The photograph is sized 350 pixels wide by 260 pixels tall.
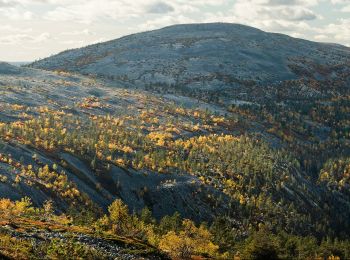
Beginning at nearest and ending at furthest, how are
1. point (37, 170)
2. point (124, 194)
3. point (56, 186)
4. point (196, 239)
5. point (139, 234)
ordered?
1. point (139, 234)
2. point (196, 239)
3. point (56, 186)
4. point (37, 170)
5. point (124, 194)

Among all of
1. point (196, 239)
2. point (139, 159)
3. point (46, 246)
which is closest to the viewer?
point (46, 246)

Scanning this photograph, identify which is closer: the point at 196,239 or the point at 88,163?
the point at 196,239

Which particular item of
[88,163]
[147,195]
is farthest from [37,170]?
[147,195]

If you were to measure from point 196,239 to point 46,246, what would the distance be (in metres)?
51.0

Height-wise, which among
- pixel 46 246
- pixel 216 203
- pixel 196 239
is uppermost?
pixel 46 246

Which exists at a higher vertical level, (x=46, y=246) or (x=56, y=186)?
(x=46, y=246)

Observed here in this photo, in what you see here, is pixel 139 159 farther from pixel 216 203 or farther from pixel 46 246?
pixel 46 246

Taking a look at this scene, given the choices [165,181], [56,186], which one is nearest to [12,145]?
[56,186]

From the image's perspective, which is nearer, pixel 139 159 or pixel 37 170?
pixel 37 170

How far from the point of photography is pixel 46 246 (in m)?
59.0

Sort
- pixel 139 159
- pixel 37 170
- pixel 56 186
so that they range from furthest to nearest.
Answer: pixel 139 159 → pixel 37 170 → pixel 56 186

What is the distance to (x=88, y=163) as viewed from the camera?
176 m

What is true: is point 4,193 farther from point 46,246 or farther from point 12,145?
point 46,246

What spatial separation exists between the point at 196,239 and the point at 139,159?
323ft
